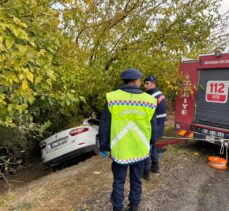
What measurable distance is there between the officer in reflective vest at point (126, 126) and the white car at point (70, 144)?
3.35 m

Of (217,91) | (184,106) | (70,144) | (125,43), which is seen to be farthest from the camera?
(125,43)

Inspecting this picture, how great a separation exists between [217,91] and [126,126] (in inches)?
142

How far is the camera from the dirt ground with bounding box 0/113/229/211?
3943 mm

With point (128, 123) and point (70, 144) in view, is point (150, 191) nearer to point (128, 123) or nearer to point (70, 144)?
point (128, 123)

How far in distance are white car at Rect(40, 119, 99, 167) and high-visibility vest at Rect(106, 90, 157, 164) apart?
11.4ft

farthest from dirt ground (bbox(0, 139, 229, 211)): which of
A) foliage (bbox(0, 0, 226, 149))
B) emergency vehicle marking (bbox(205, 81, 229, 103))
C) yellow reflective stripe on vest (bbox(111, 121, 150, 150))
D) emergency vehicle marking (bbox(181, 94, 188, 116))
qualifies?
foliage (bbox(0, 0, 226, 149))

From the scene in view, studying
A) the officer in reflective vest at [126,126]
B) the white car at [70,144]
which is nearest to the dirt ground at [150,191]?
the white car at [70,144]

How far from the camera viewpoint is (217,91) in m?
6.05

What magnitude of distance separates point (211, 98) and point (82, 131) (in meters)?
3.28

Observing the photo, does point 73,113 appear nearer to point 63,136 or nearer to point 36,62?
point 63,136

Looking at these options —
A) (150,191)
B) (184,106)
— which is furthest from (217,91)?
(150,191)

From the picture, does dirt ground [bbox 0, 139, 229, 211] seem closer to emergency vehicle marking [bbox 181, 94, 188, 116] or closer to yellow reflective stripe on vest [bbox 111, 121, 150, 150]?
yellow reflective stripe on vest [bbox 111, 121, 150, 150]

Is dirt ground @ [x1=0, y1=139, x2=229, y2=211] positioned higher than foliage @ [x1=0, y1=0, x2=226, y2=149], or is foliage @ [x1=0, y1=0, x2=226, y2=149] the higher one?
foliage @ [x1=0, y1=0, x2=226, y2=149]

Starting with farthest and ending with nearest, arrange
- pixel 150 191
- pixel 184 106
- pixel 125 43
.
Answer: pixel 125 43 < pixel 184 106 < pixel 150 191
